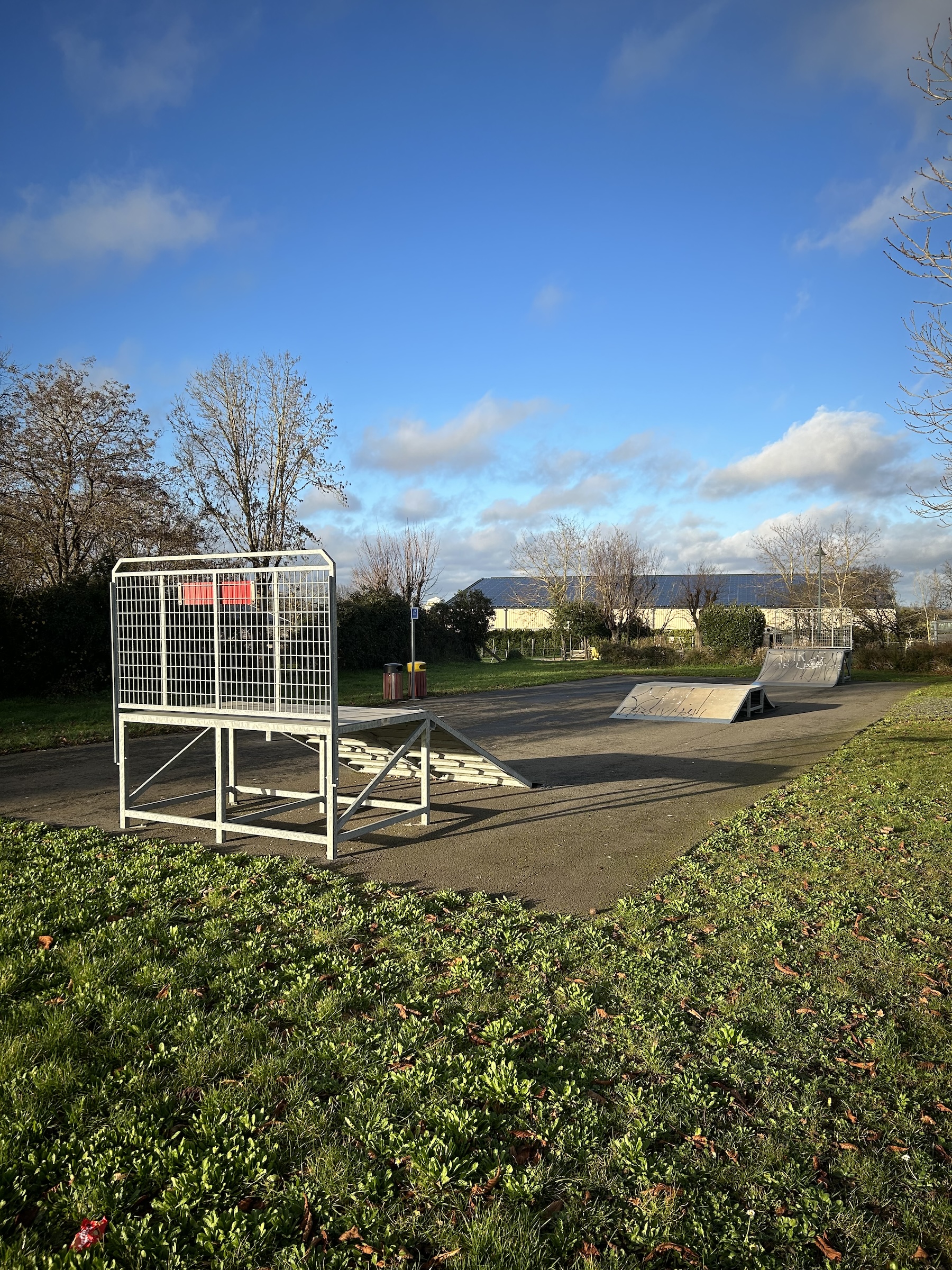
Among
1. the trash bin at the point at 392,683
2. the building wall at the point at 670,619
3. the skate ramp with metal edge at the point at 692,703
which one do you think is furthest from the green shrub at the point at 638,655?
the trash bin at the point at 392,683

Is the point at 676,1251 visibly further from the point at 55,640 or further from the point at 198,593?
the point at 55,640

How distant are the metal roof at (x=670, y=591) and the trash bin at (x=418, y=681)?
21.2 meters

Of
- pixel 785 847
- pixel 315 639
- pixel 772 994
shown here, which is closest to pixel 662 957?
pixel 772 994

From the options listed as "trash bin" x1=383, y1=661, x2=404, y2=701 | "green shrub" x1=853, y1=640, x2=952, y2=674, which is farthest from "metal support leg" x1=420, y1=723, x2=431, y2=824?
"green shrub" x1=853, y1=640, x2=952, y2=674

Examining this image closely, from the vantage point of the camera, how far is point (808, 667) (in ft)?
83.0

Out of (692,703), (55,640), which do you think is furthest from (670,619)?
(55,640)

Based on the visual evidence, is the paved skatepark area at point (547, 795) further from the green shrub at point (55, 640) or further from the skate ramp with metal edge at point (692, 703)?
the green shrub at point (55, 640)

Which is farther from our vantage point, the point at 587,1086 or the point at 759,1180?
the point at 587,1086

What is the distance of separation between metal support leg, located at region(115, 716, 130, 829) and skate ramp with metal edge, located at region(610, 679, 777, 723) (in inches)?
427

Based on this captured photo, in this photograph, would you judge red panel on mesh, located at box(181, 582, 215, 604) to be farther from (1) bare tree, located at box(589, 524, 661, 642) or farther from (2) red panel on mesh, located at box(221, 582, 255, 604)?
(1) bare tree, located at box(589, 524, 661, 642)

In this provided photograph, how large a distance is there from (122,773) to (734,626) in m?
34.6

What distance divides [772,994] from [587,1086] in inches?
50.0

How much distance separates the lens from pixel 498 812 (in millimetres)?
7871

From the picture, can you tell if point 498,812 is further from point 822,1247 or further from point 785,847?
point 822,1247
